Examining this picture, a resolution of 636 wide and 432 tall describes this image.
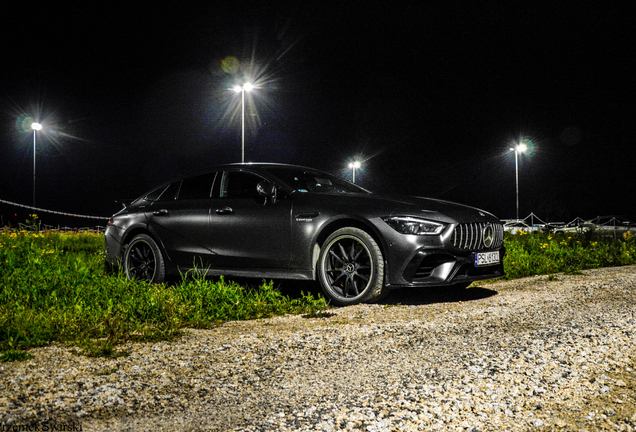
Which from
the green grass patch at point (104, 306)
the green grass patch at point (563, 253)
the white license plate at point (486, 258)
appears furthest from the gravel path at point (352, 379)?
the green grass patch at point (563, 253)

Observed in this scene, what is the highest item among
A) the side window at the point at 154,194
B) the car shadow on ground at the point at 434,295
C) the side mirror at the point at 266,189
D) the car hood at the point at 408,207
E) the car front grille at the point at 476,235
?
the side window at the point at 154,194

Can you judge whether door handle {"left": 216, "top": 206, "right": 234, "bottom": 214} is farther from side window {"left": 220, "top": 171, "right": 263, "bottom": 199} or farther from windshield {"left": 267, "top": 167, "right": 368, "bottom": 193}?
windshield {"left": 267, "top": 167, "right": 368, "bottom": 193}

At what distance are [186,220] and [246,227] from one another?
914 millimetres

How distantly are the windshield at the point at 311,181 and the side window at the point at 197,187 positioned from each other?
0.82 m

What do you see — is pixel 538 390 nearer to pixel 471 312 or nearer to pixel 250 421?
pixel 250 421

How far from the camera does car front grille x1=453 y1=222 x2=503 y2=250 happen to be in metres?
5.26

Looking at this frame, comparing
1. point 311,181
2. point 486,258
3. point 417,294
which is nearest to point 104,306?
point 311,181

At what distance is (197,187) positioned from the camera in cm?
650

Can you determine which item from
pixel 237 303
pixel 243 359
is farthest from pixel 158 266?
pixel 243 359

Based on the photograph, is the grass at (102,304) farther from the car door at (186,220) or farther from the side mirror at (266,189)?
the side mirror at (266,189)

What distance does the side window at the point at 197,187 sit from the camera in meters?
6.39

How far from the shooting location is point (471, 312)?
4.97m

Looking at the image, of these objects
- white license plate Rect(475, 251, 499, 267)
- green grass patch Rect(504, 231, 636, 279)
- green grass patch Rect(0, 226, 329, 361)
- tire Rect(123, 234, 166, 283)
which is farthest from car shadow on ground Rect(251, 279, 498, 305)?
green grass patch Rect(504, 231, 636, 279)

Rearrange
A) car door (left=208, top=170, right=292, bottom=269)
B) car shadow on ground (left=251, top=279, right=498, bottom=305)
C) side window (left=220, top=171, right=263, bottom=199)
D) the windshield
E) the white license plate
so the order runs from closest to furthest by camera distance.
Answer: the white license plate
car door (left=208, top=170, right=292, bottom=269)
car shadow on ground (left=251, top=279, right=498, bottom=305)
the windshield
side window (left=220, top=171, right=263, bottom=199)
